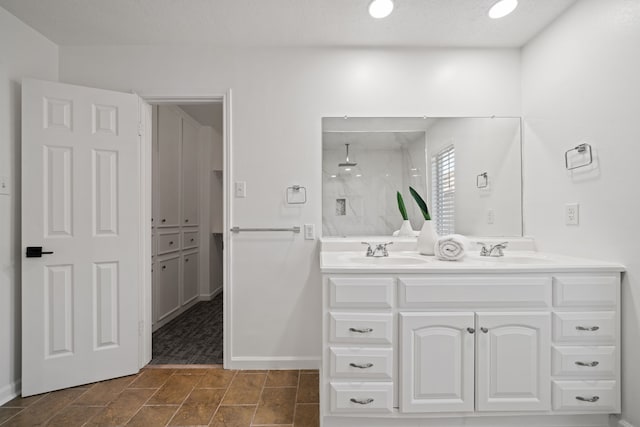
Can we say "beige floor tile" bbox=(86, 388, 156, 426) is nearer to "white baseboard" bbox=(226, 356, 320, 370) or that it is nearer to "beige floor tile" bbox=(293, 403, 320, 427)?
"white baseboard" bbox=(226, 356, 320, 370)

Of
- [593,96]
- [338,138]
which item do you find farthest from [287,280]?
[593,96]

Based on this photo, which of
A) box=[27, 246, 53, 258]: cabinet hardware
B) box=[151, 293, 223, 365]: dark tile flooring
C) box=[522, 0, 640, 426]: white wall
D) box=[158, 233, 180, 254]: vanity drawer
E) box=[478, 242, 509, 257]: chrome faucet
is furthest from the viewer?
box=[158, 233, 180, 254]: vanity drawer

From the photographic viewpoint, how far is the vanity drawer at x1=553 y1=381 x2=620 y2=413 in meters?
1.50

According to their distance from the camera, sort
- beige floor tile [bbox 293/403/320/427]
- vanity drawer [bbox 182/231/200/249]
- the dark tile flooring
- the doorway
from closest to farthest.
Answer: beige floor tile [bbox 293/403/320/427] < the dark tile flooring < the doorway < vanity drawer [bbox 182/231/200/249]

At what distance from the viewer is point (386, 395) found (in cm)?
149

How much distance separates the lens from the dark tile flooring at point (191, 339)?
7.76 ft

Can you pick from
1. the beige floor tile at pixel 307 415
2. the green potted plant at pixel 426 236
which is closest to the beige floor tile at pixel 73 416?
the beige floor tile at pixel 307 415

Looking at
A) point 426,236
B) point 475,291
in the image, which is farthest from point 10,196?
point 475,291

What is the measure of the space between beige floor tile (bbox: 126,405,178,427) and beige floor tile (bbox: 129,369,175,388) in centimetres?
26

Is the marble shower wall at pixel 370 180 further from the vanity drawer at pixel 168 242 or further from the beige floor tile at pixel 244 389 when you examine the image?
the vanity drawer at pixel 168 242

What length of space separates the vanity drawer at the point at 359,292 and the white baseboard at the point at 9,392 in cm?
203

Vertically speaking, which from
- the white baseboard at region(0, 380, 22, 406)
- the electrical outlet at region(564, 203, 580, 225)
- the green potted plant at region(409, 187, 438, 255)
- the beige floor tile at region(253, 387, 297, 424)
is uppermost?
the electrical outlet at region(564, 203, 580, 225)

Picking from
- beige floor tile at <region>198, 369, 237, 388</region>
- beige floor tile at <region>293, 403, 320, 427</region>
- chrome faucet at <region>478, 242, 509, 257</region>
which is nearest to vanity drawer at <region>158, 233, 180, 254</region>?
beige floor tile at <region>198, 369, 237, 388</region>

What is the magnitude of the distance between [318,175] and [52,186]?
168cm
